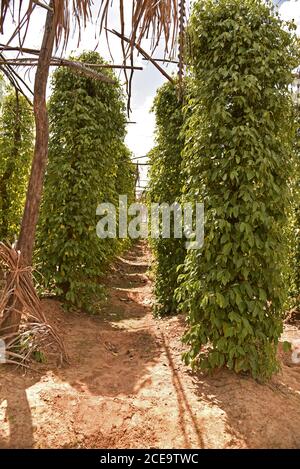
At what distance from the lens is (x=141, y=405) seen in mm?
3258

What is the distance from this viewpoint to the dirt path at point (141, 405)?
9.19ft

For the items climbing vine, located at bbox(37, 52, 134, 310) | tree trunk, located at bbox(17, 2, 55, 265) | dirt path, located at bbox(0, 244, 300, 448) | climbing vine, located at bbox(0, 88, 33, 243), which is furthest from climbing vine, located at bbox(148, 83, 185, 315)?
climbing vine, located at bbox(0, 88, 33, 243)

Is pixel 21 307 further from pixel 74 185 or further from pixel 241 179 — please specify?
pixel 74 185

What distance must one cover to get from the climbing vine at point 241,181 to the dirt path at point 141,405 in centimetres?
32

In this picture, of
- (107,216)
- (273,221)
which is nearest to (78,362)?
(273,221)

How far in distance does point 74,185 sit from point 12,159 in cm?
296

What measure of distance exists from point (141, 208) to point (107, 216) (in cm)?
754

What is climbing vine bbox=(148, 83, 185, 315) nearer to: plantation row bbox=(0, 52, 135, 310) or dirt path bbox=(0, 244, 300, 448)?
plantation row bbox=(0, 52, 135, 310)

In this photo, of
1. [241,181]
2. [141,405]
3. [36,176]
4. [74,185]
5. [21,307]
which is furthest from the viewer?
[74,185]

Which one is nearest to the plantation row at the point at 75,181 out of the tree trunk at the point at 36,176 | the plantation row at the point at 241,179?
the tree trunk at the point at 36,176

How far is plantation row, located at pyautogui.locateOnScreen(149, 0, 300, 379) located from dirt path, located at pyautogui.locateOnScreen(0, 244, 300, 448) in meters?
0.33

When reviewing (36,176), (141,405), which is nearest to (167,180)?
(36,176)

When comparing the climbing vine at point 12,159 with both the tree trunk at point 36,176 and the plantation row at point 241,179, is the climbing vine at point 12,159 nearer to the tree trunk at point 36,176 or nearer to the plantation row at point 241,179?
the tree trunk at point 36,176
